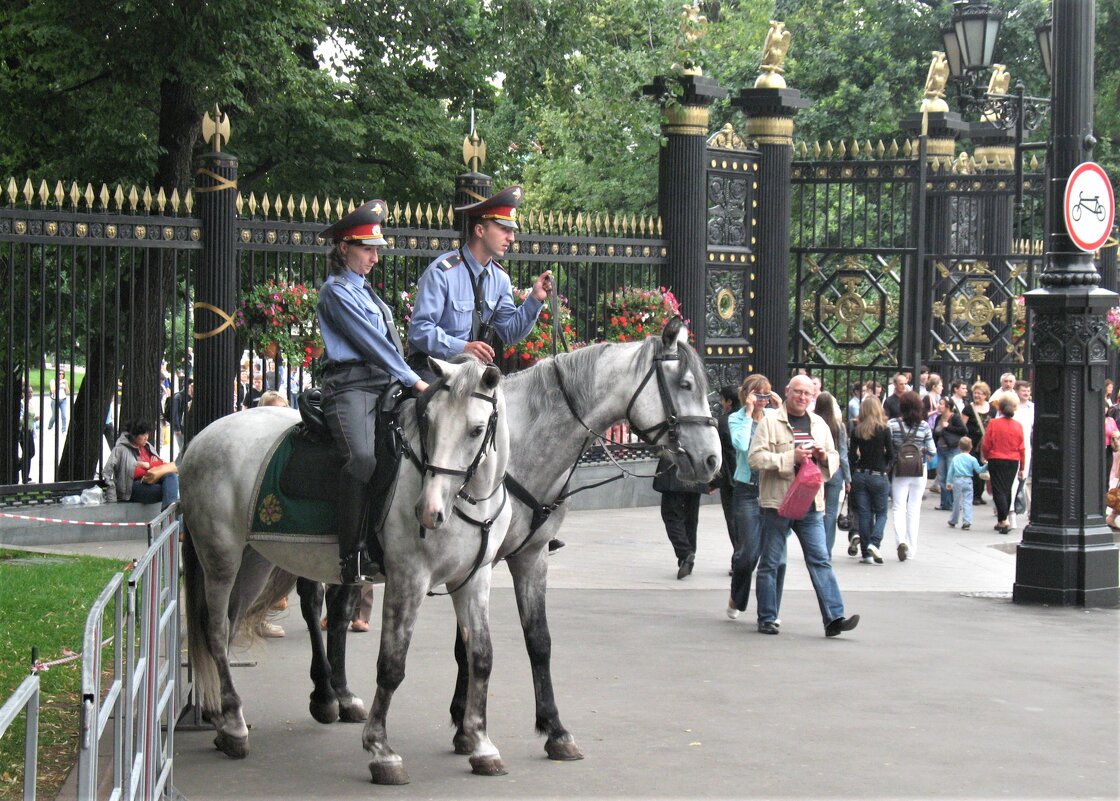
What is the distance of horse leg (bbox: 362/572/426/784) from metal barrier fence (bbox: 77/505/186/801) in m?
0.90

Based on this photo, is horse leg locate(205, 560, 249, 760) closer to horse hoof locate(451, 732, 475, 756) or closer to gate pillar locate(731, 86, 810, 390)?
horse hoof locate(451, 732, 475, 756)

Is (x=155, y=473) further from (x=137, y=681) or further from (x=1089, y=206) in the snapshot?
(x=137, y=681)

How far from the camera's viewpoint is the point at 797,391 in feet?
35.4

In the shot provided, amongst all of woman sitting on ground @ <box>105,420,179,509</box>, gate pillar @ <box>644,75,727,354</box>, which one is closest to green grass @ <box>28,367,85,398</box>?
woman sitting on ground @ <box>105,420,179,509</box>

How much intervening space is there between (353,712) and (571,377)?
2.04 metres

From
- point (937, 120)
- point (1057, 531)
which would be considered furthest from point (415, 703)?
point (937, 120)

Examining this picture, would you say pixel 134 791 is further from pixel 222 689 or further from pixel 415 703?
A: pixel 415 703

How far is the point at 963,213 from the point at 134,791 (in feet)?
67.6

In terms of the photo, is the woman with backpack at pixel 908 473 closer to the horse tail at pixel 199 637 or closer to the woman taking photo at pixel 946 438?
the woman taking photo at pixel 946 438

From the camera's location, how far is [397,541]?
6.85 metres

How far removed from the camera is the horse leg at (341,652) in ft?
25.5

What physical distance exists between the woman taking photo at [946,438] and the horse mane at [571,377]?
11.5 m

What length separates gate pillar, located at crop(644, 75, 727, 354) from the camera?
18.0m

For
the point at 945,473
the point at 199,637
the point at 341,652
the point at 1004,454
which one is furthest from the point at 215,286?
the point at 945,473
